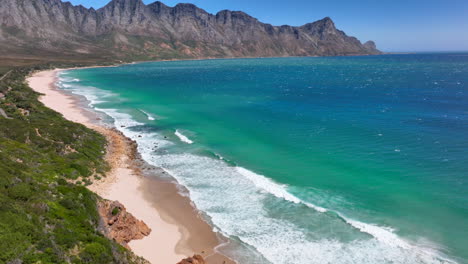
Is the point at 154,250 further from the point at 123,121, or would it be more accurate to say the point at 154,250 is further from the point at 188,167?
the point at 123,121

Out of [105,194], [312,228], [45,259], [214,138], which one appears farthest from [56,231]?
[214,138]

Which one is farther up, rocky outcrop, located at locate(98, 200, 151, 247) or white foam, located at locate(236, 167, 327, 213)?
rocky outcrop, located at locate(98, 200, 151, 247)

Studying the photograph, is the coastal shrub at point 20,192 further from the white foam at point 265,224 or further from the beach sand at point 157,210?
the white foam at point 265,224

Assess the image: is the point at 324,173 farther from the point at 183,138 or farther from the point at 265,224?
the point at 183,138

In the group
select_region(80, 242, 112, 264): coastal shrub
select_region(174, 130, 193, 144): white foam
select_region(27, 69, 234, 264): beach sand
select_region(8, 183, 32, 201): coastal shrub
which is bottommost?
select_region(27, 69, 234, 264): beach sand

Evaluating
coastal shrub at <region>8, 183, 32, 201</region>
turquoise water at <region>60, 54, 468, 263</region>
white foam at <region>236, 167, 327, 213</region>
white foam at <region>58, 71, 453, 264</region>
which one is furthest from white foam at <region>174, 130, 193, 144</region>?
coastal shrub at <region>8, 183, 32, 201</region>

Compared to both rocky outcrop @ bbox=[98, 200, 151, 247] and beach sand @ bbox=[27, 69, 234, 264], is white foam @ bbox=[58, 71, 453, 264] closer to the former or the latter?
beach sand @ bbox=[27, 69, 234, 264]

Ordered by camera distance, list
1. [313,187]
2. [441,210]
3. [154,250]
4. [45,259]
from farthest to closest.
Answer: [313,187]
[441,210]
[154,250]
[45,259]

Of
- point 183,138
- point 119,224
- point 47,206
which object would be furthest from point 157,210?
point 183,138
